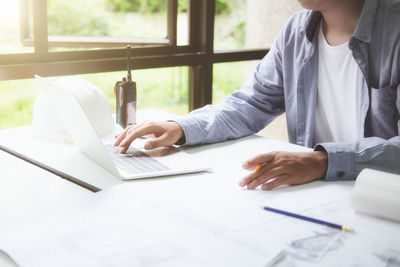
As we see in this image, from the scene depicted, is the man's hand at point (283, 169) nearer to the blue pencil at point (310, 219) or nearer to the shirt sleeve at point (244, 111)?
the blue pencil at point (310, 219)

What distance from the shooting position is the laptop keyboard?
1.14m

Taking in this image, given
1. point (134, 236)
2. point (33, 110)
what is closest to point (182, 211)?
point (134, 236)

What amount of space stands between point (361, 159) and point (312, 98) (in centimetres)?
46

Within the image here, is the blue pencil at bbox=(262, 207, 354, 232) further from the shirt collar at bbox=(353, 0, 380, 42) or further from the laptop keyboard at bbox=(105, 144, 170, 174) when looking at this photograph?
the shirt collar at bbox=(353, 0, 380, 42)

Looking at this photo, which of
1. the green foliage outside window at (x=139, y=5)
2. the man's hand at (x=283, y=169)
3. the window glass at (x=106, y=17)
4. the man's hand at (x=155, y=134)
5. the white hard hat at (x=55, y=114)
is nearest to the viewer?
the man's hand at (x=283, y=169)

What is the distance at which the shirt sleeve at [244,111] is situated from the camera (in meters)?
1.36

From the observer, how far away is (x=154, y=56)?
6.62 feet

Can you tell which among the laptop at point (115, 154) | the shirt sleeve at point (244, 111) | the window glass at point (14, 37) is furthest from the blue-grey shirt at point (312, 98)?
the window glass at point (14, 37)

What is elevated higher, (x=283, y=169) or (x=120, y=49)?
(x=120, y=49)

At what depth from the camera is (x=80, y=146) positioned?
1.27m

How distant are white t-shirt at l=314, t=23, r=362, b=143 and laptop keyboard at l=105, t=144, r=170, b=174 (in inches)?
24.3

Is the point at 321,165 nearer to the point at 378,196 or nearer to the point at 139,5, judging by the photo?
the point at 378,196

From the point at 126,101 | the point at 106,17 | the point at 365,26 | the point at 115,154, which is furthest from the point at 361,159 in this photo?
the point at 106,17

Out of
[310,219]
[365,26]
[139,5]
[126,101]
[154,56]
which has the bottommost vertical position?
[310,219]
